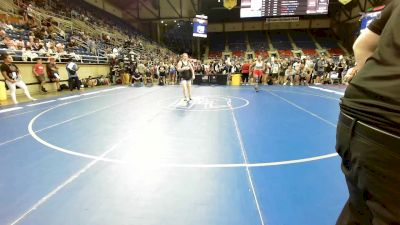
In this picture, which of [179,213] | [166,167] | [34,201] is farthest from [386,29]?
[34,201]

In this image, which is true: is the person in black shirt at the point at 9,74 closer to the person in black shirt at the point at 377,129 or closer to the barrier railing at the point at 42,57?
the barrier railing at the point at 42,57

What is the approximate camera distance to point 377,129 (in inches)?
40.8

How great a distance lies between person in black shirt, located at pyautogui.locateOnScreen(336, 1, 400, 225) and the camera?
3.28ft

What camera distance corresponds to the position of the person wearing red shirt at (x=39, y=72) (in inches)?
498

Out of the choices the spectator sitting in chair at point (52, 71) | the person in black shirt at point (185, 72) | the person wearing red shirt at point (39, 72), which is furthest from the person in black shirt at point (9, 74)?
the person in black shirt at point (185, 72)

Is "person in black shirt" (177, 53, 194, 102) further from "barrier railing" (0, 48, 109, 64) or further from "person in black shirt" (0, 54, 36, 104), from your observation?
"barrier railing" (0, 48, 109, 64)

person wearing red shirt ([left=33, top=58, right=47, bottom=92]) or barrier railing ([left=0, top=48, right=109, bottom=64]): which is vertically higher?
barrier railing ([left=0, top=48, right=109, bottom=64])

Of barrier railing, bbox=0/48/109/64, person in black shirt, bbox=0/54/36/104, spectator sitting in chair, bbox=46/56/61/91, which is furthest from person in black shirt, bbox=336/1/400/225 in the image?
spectator sitting in chair, bbox=46/56/61/91

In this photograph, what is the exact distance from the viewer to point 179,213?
8.60ft

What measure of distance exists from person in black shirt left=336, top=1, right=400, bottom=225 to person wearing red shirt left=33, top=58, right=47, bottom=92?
47.0ft

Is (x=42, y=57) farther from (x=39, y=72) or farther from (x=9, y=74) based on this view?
(x=9, y=74)

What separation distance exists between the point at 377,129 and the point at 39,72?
14.6 metres

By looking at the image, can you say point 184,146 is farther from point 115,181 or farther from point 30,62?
point 30,62

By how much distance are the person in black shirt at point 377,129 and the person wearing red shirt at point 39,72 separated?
14.3 metres
